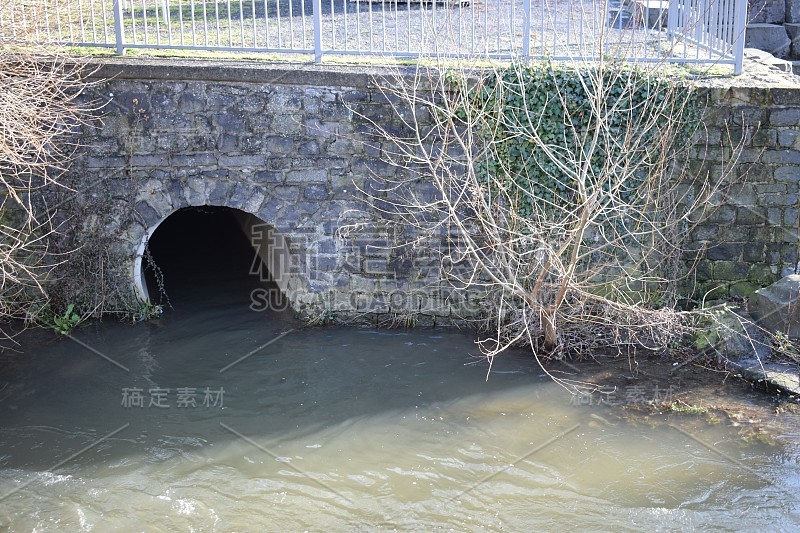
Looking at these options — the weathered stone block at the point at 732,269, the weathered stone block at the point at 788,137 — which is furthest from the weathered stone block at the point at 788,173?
the weathered stone block at the point at 732,269

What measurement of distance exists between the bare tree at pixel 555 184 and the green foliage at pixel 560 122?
0.04 feet

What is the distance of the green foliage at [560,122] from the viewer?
7.52m

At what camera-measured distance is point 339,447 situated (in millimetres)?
6219

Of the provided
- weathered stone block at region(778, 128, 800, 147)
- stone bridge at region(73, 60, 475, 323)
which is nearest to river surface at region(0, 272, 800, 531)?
stone bridge at region(73, 60, 475, 323)

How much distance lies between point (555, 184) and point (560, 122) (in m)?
0.61

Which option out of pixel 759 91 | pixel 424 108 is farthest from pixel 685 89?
pixel 424 108

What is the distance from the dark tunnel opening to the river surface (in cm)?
103

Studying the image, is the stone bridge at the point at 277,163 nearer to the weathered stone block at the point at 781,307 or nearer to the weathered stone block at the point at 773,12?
the weathered stone block at the point at 781,307

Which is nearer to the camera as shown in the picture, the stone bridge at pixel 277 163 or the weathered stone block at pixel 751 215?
the stone bridge at pixel 277 163

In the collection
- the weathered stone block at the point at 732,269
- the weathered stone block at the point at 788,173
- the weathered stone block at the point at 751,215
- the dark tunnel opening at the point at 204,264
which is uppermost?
the weathered stone block at the point at 788,173

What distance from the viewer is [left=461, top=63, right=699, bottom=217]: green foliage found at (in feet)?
24.7

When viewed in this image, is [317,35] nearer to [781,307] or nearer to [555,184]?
[555,184]

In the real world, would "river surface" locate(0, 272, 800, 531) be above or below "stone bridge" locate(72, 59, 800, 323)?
below

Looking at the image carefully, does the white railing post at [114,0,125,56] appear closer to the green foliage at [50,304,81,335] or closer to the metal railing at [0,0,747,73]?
the metal railing at [0,0,747,73]
